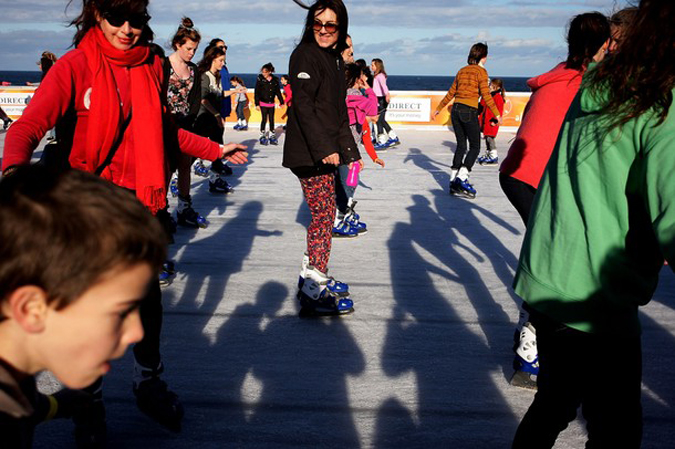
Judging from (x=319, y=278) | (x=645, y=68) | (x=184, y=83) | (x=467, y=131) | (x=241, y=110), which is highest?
(x=645, y=68)

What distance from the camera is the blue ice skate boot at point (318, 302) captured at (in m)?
4.38

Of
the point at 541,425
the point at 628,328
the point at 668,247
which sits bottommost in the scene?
the point at 541,425

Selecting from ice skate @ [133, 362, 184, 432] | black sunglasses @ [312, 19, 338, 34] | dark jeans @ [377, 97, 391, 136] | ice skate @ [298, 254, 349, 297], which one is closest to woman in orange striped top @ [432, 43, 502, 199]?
ice skate @ [298, 254, 349, 297]

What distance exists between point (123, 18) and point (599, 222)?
80.4 inches

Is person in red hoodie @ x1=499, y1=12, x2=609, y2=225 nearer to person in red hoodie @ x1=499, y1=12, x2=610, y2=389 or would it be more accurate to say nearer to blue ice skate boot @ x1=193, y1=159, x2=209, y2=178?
person in red hoodie @ x1=499, y1=12, x2=610, y2=389

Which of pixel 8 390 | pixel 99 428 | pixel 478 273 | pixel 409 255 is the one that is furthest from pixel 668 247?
pixel 409 255

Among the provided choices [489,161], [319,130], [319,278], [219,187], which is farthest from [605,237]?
[489,161]

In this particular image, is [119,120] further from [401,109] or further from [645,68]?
[401,109]

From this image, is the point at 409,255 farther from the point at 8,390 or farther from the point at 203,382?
the point at 8,390

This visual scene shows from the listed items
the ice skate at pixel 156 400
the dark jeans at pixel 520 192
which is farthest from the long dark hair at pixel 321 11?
the ice skate at pixel 156 400

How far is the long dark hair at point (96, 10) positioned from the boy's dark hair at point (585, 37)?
2044 millimetres

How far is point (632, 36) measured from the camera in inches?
64.2

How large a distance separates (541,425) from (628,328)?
41 cm

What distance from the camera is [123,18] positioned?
8.81 ft
